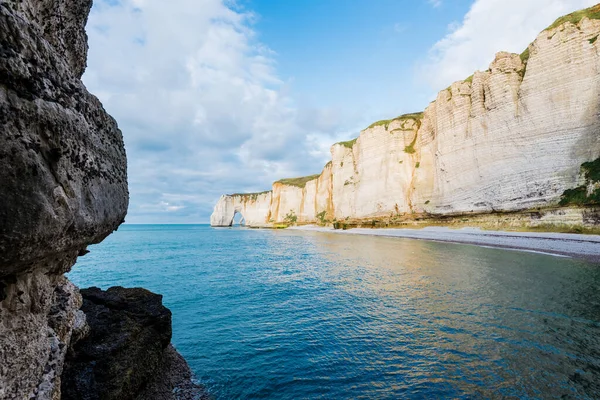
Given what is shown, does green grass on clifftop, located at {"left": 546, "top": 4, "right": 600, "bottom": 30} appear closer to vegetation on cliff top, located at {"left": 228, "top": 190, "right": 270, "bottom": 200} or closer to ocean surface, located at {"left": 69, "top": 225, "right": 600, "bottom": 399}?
ocean surface, located at {"left": 69, "top": 225, "right": 600, "bottom": 399}

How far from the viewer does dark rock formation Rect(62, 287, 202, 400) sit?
4.50m

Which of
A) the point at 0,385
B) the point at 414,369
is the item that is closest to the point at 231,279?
the point at 414,369

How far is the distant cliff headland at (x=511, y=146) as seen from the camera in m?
26.5

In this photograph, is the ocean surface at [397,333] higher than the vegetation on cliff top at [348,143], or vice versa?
the vegetation on cliff top at [348,143]

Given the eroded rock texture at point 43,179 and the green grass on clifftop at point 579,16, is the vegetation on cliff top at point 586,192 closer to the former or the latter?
the green grass on clifftop at point 579,16

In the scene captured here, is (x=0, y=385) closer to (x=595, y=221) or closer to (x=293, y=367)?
(x=293, y=367)

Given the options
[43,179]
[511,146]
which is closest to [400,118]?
[511,146]

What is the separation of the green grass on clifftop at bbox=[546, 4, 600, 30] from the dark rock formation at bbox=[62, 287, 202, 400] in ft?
142

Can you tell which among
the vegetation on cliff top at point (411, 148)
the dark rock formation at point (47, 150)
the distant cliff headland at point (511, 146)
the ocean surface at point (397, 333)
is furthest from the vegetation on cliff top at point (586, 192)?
the dark rock formation at point (47, 150)

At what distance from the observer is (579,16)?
28.6 metres

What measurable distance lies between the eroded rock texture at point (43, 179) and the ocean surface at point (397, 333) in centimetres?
424

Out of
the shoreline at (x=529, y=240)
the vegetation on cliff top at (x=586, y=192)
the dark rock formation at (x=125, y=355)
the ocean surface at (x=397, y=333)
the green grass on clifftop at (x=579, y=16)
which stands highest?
the green grass on clifftop at (x=579, y=16)

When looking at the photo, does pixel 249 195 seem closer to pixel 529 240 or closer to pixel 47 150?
pixel 529 240

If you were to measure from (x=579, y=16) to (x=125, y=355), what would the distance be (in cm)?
4553
